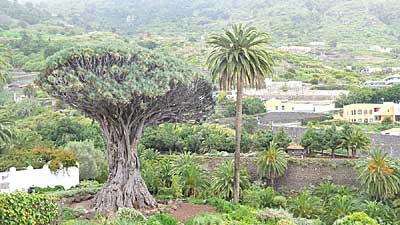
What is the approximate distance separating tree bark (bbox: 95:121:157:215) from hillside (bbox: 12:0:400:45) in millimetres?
110153

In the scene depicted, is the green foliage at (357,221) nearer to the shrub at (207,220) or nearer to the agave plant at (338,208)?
the shrub at (207,220)

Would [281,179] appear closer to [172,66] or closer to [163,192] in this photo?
[163,192]

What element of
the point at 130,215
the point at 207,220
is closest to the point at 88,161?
the point at 130,215

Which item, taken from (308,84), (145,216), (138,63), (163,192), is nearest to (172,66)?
(138,63)

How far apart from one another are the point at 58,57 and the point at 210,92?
23.1 ft

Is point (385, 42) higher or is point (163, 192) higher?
point (385, 42)

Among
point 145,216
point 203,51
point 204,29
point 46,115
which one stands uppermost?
point 204,29

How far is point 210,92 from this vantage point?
26578 millimetres

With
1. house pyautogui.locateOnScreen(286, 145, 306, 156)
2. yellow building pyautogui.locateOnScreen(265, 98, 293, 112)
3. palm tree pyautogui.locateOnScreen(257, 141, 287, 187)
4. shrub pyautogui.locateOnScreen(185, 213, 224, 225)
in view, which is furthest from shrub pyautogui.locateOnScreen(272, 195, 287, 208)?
yellow building pyautogui.locateOnScreen(265, 98, 293, 112)

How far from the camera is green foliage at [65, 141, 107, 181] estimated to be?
1415 inches

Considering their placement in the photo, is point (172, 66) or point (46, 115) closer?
point (172, 66)

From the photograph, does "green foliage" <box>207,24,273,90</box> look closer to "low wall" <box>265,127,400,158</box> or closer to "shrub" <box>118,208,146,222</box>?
"shrub" <box>118,208,146,222</box>

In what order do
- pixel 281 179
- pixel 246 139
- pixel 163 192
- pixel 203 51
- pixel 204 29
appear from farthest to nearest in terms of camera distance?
1. pixel 204 29
2. pixel 203 51
3. pixel 246 139
4. pixel 281 179
5. pixel 163 192

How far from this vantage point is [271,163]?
1378 inches
